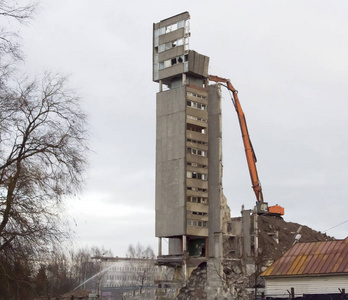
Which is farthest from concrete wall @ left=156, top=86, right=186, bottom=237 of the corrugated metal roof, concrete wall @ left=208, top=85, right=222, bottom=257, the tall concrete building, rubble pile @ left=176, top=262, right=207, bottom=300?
the corrugated metal roof

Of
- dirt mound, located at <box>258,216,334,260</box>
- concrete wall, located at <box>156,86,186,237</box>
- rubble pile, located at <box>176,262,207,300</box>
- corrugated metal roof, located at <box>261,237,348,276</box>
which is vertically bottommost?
rubble pile, located at <box>176,262,207,300</box>

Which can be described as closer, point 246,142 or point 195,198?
point 195,198

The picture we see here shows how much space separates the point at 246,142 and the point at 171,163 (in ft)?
43.6

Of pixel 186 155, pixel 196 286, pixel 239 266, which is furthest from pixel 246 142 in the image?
pixel 196 286

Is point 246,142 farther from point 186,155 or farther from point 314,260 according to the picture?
point 314,260

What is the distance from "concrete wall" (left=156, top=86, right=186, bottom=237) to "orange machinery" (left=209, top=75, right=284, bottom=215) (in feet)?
32.4

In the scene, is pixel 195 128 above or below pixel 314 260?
above

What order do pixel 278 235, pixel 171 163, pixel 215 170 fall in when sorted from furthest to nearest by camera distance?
1. pixel 278 235
2. pixel 215 170
3. pixel 171 163

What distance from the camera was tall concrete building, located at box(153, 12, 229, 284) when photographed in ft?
286

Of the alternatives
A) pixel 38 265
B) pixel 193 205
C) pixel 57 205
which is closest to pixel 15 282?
pixel 38 265

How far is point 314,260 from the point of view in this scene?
3953 centimetres

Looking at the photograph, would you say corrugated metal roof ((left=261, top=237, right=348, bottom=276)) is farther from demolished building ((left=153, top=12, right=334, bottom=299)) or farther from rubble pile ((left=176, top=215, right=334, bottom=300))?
demolished building ((left=153, top=12, right=334, bottom=299))

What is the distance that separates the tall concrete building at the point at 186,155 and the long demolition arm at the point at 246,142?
156 inches

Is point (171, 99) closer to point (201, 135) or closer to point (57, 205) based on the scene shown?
point (201, 135)
